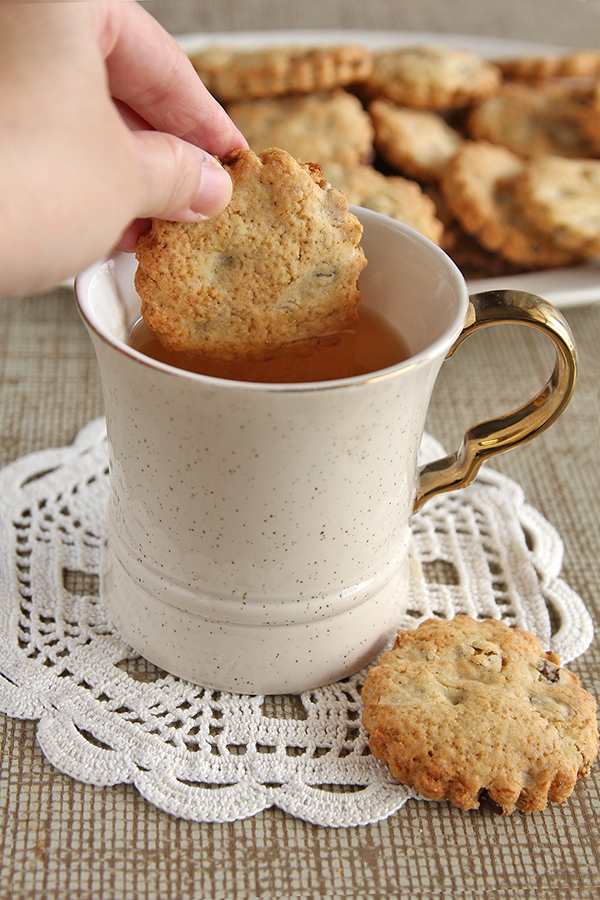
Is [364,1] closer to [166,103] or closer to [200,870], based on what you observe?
[166,103]

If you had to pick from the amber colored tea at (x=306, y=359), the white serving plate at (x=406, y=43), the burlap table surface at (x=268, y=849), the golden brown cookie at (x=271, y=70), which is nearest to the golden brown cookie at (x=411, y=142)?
the golden brown cookie at (x=271, y=70)

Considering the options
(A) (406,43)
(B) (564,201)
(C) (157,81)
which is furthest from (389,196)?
(C) (157,81)

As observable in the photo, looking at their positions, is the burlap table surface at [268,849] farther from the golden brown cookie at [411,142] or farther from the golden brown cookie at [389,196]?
the golden brown cookie at [411,142]

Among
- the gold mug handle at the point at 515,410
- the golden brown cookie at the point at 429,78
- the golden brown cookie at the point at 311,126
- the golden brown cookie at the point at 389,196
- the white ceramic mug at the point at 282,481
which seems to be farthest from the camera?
the golden brown cookie at the point at 429,78

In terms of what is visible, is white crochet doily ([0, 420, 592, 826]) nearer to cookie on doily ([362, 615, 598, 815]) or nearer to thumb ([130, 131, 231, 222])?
cookie on doily ([362, 615, 598, 815])

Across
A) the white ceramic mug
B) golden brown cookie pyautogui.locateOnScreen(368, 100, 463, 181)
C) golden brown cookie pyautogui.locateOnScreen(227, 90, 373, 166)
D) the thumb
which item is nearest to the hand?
the thumb

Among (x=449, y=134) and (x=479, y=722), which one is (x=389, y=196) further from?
(x=479, y=722)
